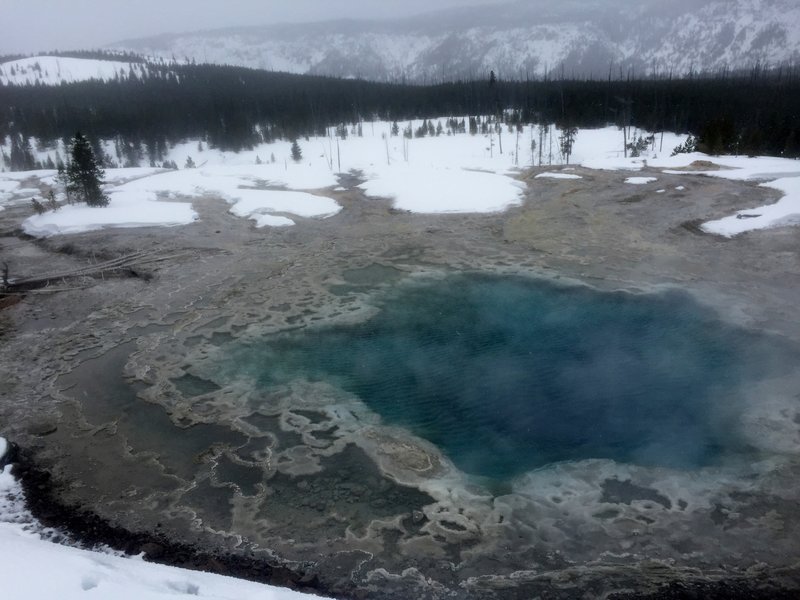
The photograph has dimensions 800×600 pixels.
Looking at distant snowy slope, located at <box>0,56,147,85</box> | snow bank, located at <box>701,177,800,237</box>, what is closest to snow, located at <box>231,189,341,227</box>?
snow bank, located at <box>701,177,800,237</box>

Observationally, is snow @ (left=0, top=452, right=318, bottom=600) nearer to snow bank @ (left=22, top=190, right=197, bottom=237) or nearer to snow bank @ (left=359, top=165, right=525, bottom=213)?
snow bank @ (left=22, top=190, right=197, bottom=237)

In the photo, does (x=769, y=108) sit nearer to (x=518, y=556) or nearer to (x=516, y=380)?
(x=516, y=380)

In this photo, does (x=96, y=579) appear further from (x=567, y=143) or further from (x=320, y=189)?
(x=567, y=143)

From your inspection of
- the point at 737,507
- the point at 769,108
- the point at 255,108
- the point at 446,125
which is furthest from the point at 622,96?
the point at 737,507

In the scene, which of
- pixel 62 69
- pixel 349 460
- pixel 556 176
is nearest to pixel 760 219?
pixel 556 176

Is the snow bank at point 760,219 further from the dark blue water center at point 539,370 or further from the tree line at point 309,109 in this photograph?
the tree line at point 309,109

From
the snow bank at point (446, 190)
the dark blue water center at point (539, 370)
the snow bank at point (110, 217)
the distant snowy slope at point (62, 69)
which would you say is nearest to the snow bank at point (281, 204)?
the snow bank at point (110, 217)
